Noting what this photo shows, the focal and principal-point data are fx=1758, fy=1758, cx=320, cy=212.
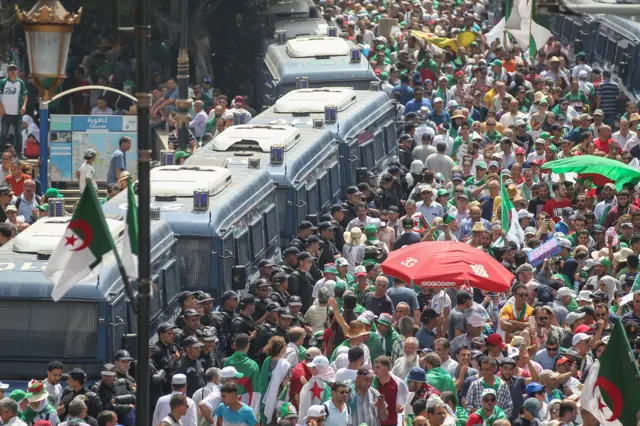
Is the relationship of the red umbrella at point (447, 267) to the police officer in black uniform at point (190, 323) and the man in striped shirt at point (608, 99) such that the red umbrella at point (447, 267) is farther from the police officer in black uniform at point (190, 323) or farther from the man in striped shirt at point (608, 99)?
the man in striped shirt at point (608, 99)

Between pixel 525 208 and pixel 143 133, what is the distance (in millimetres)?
12007

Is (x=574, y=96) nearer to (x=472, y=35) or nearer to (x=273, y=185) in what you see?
(x=472, y=35)

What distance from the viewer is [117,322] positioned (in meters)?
16.2

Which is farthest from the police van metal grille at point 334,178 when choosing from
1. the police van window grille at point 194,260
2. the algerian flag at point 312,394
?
the algerian flag at point 312,394

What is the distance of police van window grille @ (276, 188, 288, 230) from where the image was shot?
71.1 ft

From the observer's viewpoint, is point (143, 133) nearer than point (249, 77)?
Yes

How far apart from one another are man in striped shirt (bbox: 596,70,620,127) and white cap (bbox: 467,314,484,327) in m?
13.1

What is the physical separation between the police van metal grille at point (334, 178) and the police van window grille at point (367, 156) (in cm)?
139

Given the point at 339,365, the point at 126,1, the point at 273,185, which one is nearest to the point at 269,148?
the point at 273,185

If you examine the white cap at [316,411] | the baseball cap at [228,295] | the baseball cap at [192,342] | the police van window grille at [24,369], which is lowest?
the baseball cap at [228,295]

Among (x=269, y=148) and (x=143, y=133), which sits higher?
(x=143, y=133)

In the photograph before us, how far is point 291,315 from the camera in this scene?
17.7 meters

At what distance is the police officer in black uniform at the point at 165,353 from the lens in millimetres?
16250

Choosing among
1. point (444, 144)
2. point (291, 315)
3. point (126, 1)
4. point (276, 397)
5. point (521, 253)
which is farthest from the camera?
point (126, 1)
